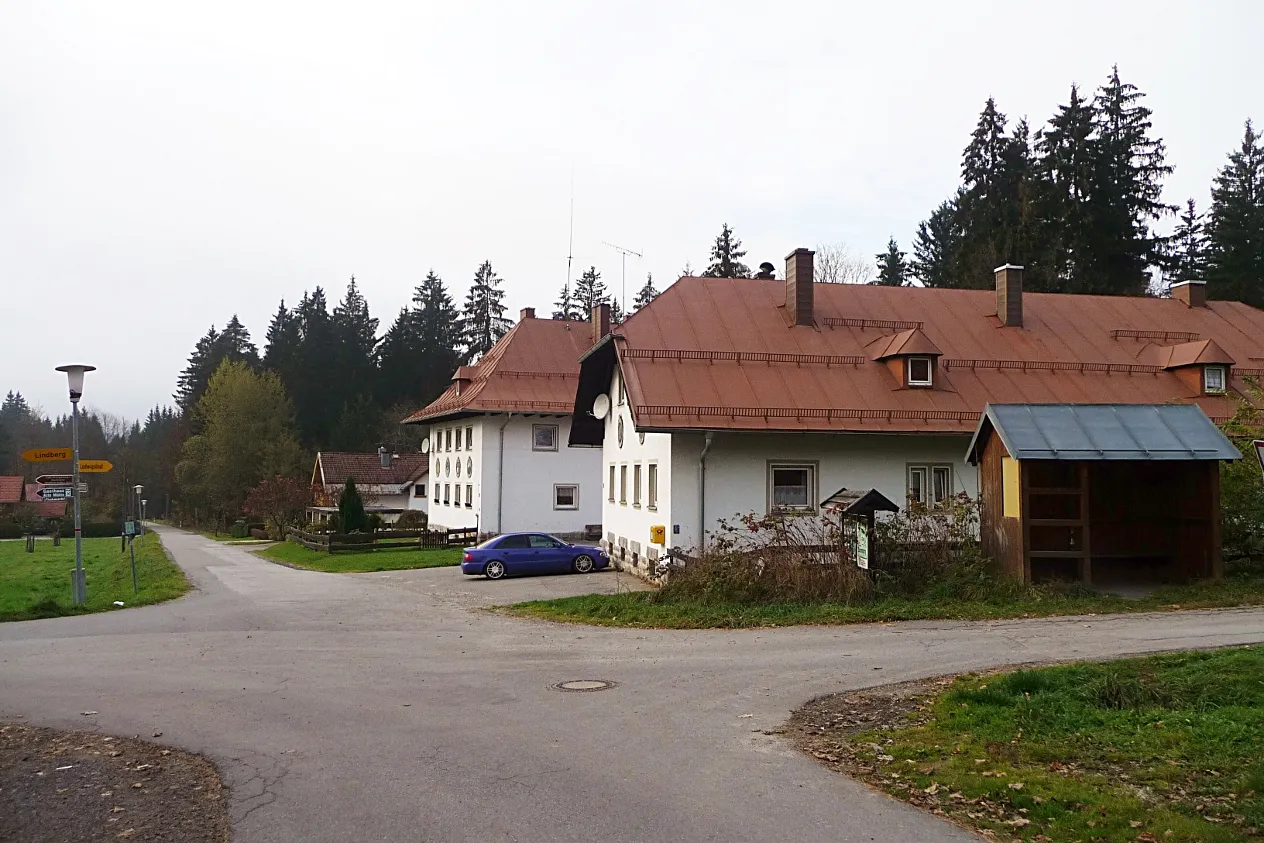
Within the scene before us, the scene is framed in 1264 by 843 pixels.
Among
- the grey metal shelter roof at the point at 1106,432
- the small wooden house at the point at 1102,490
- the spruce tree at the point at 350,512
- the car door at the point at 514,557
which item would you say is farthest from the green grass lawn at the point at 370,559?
the grey metal shelter roof at the point at 1106,432

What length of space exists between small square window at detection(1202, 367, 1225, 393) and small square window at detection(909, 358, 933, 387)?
7998 millimetres

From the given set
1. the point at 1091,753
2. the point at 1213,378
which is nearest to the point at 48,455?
the point at 1091,753

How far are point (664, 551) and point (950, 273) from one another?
37.0m

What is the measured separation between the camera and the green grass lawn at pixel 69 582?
69.7 ft

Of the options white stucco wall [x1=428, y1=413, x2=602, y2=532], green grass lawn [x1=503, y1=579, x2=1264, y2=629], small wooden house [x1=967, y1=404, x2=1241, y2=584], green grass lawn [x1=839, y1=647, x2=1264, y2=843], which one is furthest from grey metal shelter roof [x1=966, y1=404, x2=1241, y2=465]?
white stucco wall [x1=428, y1=413, x2=602, y2=532]

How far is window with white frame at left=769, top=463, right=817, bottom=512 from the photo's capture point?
2331cm

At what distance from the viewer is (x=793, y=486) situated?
23.5 m

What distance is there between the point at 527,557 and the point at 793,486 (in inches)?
290

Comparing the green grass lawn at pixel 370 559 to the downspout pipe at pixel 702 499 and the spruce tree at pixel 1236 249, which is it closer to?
the downspout pipe at pixel 702 499

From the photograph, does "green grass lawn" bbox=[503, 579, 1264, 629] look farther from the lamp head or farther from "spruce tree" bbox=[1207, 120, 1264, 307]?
"spruce tree" bbox=[1207, 120, 1264, 307]

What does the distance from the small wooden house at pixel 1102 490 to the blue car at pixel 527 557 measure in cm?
1069

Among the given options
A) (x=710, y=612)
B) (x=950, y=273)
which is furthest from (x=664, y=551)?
(x=950, y=273)

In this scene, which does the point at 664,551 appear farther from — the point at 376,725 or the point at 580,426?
the point at 376,725

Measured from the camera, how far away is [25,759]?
28.5 feet
